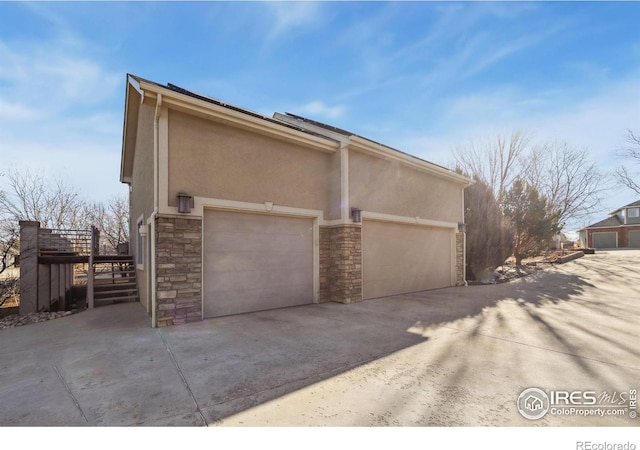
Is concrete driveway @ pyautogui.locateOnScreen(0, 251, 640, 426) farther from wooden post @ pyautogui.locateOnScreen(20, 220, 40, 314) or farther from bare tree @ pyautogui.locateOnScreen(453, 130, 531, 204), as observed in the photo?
bare tree @ pyautogui.locateOnScreen(453, 130, 531, 204)

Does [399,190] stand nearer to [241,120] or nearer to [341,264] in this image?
[341,264]

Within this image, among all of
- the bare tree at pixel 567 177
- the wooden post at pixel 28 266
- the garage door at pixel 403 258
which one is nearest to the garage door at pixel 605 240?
the bare tree at pixel 567 177

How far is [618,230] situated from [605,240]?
159 centimetres

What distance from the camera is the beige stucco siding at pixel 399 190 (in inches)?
333

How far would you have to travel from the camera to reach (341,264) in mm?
7918

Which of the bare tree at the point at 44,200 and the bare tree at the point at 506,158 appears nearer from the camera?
the bare tree at the point at 44,200

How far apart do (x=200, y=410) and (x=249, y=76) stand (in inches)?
294

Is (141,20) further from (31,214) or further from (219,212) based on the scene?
(31,214)

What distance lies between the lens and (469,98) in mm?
8188

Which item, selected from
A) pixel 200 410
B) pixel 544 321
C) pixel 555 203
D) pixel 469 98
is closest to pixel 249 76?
pixel 469 98

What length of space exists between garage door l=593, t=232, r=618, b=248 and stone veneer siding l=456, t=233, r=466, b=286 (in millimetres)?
32151

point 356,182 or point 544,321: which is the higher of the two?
point 356,182
